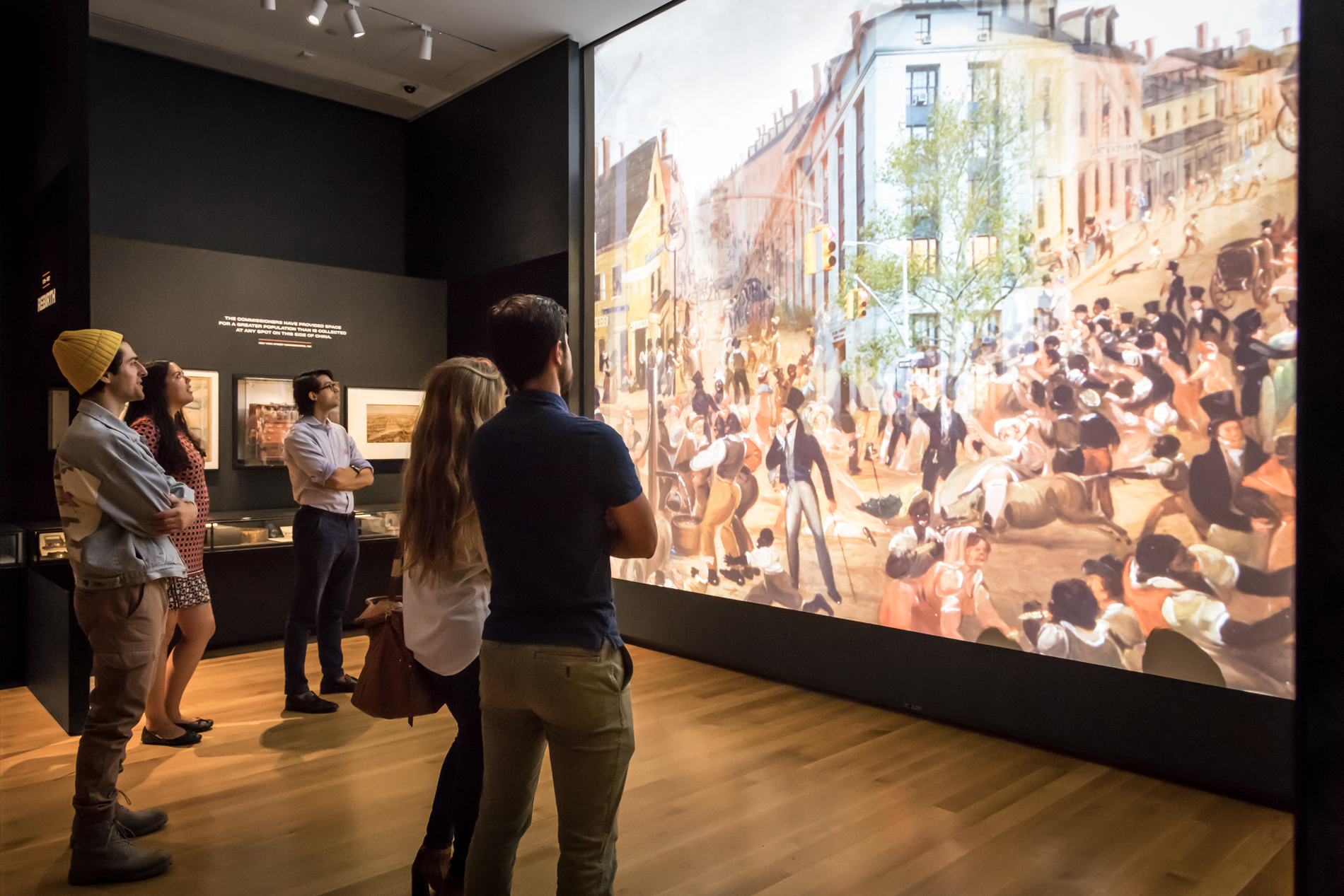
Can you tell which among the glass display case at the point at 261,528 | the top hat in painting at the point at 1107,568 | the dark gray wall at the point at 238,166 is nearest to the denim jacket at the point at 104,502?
the glass display case at the point at 261,528

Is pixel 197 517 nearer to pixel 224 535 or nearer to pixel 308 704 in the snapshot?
pixel 308 704

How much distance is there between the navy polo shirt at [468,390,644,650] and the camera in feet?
5.44

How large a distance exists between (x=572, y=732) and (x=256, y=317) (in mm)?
5823

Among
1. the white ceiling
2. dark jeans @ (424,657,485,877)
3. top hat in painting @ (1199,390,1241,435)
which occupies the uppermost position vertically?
the white ceiling

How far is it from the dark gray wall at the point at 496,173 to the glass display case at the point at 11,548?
363 cm

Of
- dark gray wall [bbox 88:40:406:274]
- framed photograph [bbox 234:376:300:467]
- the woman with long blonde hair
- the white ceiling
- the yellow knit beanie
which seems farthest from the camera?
dark gray wall [bbox 88:40:406:274]

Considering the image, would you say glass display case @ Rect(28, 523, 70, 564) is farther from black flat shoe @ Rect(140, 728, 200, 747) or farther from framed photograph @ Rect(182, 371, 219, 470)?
black flat shoe @ Rect(140, 728, 200, 747)

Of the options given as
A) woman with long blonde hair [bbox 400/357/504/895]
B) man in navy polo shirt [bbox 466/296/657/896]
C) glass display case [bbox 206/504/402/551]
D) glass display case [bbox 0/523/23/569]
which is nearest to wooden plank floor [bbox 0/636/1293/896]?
woman with long blonde hair [bbox 400/357/504/895]

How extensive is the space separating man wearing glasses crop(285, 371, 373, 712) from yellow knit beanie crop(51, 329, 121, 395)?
1.71 m

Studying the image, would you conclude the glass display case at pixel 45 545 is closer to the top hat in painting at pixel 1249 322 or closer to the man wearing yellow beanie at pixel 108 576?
the man wearing yellow beanie at pixel 108 576

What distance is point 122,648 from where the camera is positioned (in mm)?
2656

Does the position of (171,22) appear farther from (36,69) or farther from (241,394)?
(241,394)

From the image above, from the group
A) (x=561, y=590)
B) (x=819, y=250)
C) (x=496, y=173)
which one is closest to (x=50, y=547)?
(x=496, y=173)

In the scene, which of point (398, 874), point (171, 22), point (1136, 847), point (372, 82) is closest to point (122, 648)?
point (398, 874)
